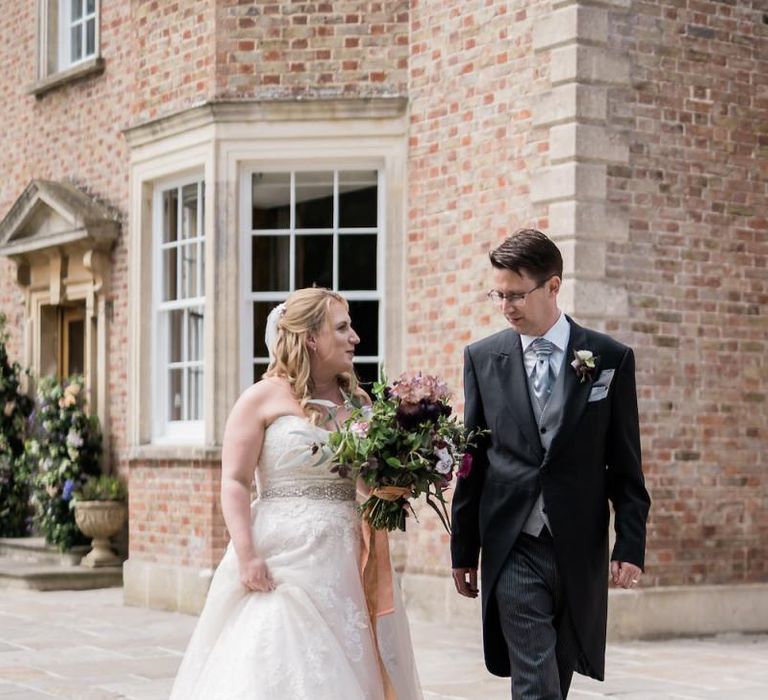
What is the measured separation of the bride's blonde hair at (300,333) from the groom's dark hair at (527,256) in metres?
0.65

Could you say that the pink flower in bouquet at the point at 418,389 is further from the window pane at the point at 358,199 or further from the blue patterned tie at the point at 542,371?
the window pane at the point at 358,199

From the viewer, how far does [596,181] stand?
933 centimetres

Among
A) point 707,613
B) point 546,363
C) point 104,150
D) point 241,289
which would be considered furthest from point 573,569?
point 104,150

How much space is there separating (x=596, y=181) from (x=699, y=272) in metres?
0.99

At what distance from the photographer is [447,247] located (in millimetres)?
10258

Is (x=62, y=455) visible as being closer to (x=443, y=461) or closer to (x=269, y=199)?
(x=269, y=199)

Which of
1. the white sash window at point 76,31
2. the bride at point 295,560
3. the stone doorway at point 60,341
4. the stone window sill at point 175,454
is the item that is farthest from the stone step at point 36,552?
the bride at point 295,560

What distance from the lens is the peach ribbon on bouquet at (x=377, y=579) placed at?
16.1 ft

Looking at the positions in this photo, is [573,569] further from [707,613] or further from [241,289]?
[241,289]

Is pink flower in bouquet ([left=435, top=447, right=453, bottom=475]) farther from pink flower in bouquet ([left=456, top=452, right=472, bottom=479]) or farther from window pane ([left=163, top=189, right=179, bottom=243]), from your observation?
window pane ([left=163, top=189, right=179, bottom=243])

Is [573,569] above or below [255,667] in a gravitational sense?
above

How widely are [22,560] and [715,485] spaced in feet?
21.9

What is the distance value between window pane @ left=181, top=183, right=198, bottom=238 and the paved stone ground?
9.43 ft

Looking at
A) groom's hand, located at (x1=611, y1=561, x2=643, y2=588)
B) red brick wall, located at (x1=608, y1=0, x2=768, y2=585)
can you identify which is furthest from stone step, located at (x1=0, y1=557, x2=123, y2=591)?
groom's hand, located at (x1=611, y1=561, x2=643, y2=588)
